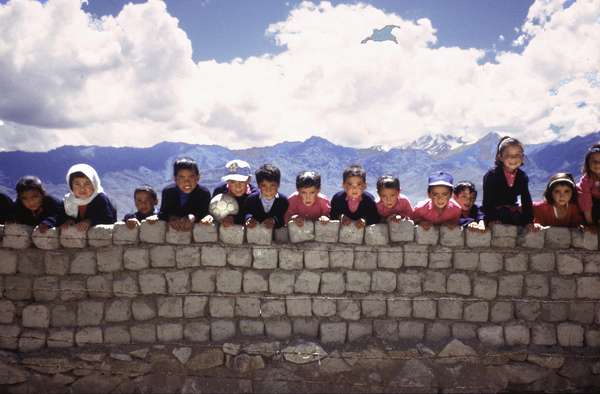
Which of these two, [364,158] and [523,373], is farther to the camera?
[364,158]

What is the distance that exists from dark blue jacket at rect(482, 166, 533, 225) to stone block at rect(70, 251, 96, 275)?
14.6 ft

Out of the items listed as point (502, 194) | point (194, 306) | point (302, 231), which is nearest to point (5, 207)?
point (194, 306)

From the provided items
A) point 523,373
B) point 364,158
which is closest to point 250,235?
point 523,373

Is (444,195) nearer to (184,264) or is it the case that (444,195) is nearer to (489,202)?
(489,202)

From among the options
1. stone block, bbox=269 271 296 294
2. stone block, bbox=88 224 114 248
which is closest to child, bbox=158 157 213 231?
stone block, bbox=88 224 114 248

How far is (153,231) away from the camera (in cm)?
385

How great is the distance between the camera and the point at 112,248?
3869mm

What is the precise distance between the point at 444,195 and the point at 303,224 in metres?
1.57

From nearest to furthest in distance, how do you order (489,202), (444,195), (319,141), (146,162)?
(444,195)
(489,202)
(146,162)
(319,141)

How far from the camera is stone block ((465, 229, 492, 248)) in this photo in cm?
384

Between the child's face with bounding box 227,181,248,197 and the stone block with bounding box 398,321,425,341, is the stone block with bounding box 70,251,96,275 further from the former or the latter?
the stone block with bounding box 398,321,425,341

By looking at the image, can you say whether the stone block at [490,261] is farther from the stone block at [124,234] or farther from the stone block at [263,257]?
the stone block at [124,234]

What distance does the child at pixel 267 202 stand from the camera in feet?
12.8

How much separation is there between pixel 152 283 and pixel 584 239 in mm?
4801
